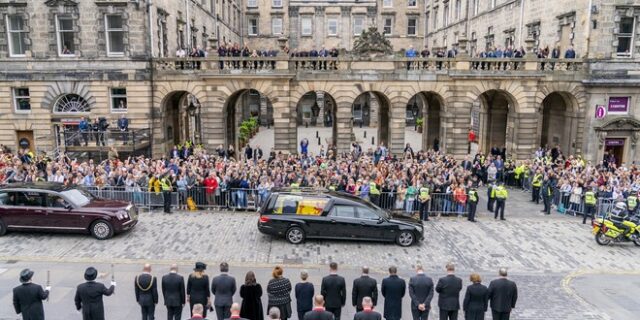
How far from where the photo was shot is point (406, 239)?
15.4 meters

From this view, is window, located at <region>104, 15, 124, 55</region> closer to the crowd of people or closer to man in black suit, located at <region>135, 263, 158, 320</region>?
the crowd of people

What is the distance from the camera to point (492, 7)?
37219 millimetres

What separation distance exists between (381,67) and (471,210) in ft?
37.7

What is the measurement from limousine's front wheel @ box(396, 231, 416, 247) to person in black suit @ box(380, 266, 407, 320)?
5.76m

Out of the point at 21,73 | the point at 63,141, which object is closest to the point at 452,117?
the point at 63,141

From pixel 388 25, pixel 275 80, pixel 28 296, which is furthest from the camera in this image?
pixel 388 25

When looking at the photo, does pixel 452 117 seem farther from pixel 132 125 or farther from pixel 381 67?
pixel 132 125

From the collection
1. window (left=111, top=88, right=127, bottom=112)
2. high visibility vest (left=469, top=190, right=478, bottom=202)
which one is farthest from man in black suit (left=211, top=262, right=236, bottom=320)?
window (left=111, top=88, right=127, bottom=112)

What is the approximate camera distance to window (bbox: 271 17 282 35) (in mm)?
56188

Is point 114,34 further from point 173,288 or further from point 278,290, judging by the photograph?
point 278,290

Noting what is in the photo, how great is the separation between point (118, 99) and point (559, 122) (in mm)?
26355

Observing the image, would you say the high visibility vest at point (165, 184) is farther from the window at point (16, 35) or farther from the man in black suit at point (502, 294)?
the window at point (16, 35)

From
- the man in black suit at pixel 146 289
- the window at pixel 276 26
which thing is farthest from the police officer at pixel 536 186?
the window at pixel 276 26

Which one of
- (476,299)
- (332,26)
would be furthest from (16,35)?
(332,26)
